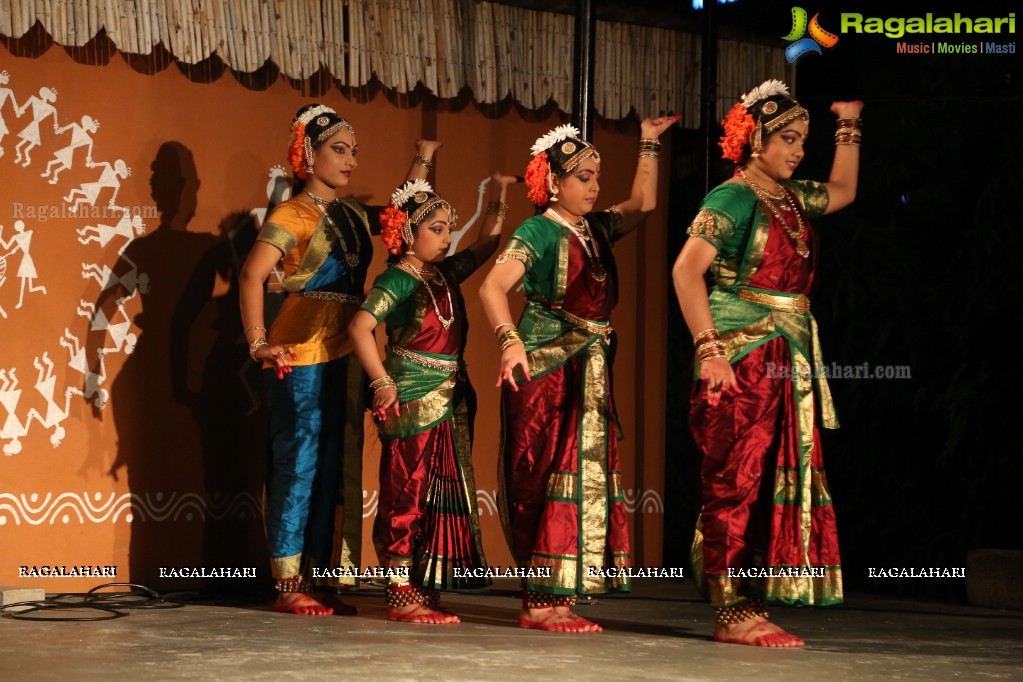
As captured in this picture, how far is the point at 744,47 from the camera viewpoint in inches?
245

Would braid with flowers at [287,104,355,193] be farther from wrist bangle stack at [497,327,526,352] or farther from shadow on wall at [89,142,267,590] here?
wrist bangle stack at [497,327,526,352]

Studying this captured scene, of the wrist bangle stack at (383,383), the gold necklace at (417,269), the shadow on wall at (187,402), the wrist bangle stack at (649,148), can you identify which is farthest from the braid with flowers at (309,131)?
the wrist bangle stack at (649,148)

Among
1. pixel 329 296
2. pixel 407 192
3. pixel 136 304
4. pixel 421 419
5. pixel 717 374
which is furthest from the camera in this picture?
pixel 136 304

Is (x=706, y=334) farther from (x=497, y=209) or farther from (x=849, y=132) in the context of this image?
(x=497, y=209)

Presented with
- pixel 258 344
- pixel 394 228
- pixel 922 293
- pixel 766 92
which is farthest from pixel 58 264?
pixel 922 293

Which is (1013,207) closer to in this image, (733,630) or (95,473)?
(733,630)

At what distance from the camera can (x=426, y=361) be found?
15.6ft

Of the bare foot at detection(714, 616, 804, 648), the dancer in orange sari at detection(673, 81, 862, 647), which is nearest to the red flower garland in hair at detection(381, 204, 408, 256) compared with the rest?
the dancer in orange sari at detection(673, 81, 862, 647)

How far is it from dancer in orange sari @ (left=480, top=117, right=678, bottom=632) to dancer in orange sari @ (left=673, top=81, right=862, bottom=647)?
15.1 inches

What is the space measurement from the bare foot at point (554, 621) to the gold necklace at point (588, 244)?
105 cm

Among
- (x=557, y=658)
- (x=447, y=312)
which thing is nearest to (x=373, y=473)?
(x=447, y=312)

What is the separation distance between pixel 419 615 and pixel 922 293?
2510 mm

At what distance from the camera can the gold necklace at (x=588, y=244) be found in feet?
14.8

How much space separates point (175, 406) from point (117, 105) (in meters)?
1.15
